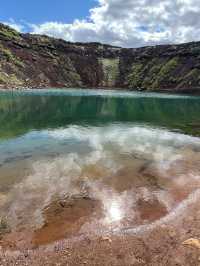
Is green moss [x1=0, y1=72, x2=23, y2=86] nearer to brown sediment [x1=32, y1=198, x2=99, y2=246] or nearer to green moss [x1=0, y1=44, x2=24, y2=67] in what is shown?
green moss [x1=0, y1=44, x2=24, y2=67]

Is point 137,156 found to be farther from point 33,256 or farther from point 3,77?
point 3,77

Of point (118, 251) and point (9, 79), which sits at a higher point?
point (118, 251)

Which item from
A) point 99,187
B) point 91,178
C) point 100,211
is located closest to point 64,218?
point 100,211

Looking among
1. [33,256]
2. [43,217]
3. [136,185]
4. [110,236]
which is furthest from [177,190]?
[33,256]

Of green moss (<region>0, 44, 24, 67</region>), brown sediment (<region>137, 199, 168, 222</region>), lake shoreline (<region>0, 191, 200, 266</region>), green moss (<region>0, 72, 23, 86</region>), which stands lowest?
green moss (<region>0, 72, 23, 86</region>)

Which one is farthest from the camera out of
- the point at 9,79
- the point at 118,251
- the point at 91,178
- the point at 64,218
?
the point at 9,79

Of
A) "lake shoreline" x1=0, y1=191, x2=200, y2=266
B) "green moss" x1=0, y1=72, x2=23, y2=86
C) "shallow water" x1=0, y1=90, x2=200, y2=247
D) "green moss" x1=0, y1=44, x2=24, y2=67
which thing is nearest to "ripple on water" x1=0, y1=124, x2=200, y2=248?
"shallow water" x1=0, y1=90, x2=200, y2=247

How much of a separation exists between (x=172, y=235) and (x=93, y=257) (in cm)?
483

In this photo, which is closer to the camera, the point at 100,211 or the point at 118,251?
the point at 118,251

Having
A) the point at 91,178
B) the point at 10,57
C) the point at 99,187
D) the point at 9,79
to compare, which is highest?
the point at 10,57

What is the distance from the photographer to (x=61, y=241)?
53.6ft

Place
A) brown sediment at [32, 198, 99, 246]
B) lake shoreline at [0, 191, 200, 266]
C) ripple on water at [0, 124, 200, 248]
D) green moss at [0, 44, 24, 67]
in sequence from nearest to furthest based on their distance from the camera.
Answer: lake shoreline at [0, 191, 200, 266] → brown sediment at [32, 198, 99, 246] → ripple on water at [0, 124, 200, 248] → green moss at [0, 44, 24, 67]

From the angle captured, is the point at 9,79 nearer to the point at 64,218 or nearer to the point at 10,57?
the point at 10,57

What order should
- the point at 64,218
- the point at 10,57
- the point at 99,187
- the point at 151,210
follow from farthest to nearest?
the point at 10,57
the point at 99,187
the point at 151,210
the point at 64,218
